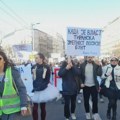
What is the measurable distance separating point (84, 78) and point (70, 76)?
394 millimetres

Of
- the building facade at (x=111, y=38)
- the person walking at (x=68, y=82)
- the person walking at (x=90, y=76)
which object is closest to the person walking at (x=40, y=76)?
the person walking at (x=68, y=82)

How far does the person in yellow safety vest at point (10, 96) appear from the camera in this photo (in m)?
5.61

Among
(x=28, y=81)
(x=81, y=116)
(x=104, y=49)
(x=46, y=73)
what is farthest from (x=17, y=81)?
(x=104, y=49)

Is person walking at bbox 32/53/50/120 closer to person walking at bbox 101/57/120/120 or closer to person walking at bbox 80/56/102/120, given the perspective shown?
person walking at bbox 80/56/102/120

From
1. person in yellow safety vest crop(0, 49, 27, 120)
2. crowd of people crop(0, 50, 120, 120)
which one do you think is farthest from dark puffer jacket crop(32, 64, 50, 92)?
person in yellow safety vest crop(0, 49, 27, 120)

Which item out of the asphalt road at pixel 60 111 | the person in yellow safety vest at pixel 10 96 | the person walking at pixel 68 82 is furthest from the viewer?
the asphalt road at pixel 60 111

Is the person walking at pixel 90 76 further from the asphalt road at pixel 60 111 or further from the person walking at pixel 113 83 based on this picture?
the asphalt road at pixel 60 111

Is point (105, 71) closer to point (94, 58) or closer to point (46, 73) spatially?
point (94, 58)

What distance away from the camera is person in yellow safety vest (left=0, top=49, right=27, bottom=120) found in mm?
5605

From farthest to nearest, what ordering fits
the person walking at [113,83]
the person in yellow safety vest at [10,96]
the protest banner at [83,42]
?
the protest banner at [83,42], the person walking at [113,83], the person in yellow safety vest at [10,96]

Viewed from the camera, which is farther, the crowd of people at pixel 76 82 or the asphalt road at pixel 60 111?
the asphalt road at pixel 60 111

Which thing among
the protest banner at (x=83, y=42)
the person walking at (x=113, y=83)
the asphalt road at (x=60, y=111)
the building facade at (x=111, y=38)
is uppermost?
the building facade at (x=111, y=38)

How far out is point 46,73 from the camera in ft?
28.4

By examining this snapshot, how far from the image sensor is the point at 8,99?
18.4 ft
